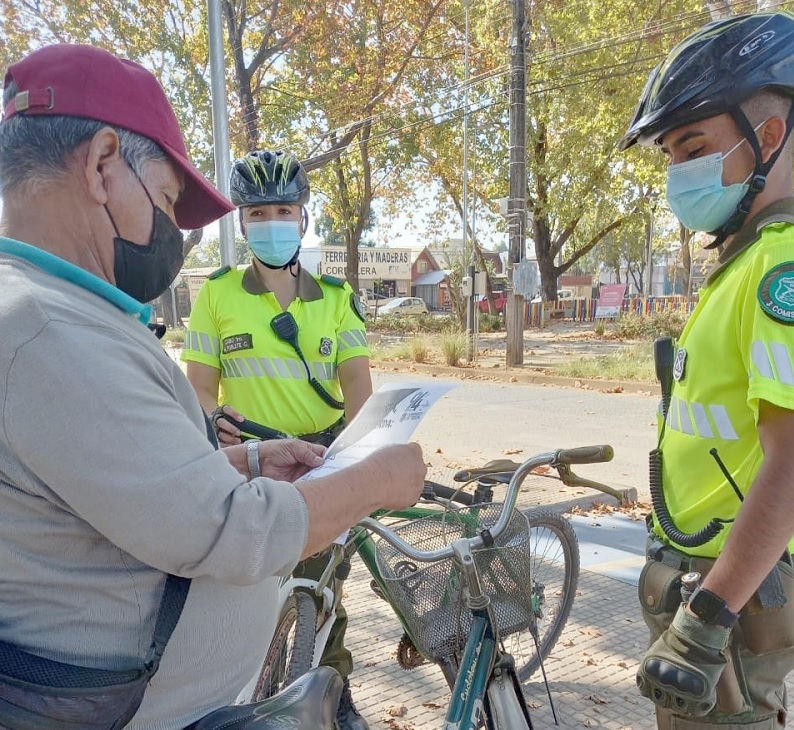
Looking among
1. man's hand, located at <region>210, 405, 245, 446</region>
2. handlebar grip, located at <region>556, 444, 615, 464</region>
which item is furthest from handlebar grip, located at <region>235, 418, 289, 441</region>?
handlebar grip, located at <region>556, 444, 615, 464</region>

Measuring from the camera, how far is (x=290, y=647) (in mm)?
2424

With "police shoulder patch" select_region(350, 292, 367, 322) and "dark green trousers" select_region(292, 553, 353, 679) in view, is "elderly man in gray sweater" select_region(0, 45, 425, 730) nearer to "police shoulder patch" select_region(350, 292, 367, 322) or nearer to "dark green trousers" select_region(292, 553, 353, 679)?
"dark green trousers" select_region(292, 553, 353, 679)

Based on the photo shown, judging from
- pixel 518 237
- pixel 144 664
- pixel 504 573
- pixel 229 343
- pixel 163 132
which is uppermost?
pixel 518 237

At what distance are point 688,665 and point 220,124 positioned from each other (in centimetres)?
722

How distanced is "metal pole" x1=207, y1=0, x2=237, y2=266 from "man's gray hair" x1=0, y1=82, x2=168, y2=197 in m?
5.88

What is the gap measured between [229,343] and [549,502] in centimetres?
331

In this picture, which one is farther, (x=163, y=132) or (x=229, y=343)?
(x=229, y=343)

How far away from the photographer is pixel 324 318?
2.77 meters

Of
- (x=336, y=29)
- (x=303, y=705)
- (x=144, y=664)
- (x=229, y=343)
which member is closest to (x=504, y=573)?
(x=303, y=705)

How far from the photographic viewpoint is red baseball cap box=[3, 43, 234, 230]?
1.18 meters

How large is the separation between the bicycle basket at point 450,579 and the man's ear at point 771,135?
3.55 feet

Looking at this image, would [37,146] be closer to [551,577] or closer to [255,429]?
[255,429]

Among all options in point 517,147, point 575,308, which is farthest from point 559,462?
point 575,308

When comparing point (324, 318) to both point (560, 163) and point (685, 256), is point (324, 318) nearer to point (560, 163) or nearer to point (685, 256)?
point (560, 163)
